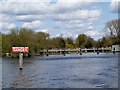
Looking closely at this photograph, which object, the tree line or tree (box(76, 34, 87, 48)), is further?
tree (box(76, 34, 87, 48))

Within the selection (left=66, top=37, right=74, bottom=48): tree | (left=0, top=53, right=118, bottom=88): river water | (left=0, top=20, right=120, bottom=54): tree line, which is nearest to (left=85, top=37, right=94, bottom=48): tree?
(left=0, top=20, right=120, bottom=54): tree line

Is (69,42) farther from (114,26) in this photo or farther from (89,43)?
(114,26)

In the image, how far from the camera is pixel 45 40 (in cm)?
15400

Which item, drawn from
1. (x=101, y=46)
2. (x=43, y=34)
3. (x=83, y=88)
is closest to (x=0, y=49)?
(x=43, y=34)

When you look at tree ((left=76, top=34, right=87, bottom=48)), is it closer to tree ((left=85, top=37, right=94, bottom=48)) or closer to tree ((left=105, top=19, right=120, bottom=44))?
tree ((left=85, top=37, right=94, bottom=48))

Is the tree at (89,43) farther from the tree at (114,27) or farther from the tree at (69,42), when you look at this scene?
the tree at (114,27)

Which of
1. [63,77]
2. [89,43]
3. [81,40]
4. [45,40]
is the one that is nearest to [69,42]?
[81,40]

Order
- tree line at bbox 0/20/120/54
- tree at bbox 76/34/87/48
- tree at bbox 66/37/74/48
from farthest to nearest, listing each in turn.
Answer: tree at bbox 76/34/87/48 < tree at bbox 66/37/74/48 < tree line at bbox 0/20/120/54

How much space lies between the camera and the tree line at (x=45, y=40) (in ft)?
391

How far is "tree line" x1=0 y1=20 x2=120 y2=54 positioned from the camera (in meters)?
119

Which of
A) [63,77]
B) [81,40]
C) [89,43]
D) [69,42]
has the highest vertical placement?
[81,40]

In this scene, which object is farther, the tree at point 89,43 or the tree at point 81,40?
the tree at point 89,43

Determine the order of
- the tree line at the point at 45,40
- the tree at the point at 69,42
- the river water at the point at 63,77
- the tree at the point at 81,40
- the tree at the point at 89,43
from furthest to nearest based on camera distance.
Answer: the tree at the point at 89,43
the tree at the point at 81,40
the tree at the point at 69,42
the tree line at the point at 45,40
the river water at the point at 63,77

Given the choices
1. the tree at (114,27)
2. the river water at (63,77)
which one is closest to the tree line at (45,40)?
the tree at (114,27)
